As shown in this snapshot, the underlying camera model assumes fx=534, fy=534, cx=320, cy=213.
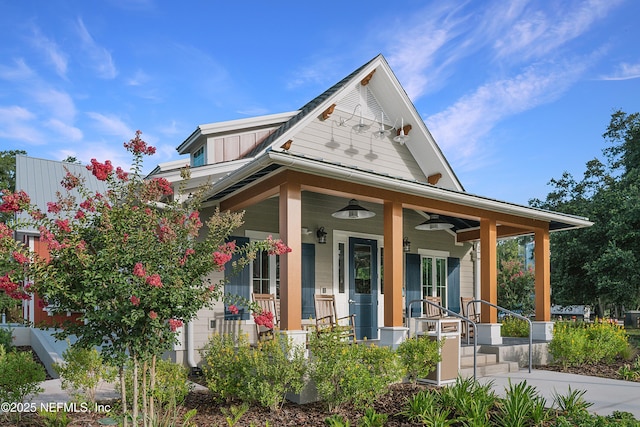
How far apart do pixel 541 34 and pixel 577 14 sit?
0.81 metres

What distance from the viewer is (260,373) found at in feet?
19.0

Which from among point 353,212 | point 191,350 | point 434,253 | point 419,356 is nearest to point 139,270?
point 419,356

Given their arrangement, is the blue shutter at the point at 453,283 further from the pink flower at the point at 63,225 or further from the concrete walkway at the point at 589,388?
the pink flower at the point at 63,225

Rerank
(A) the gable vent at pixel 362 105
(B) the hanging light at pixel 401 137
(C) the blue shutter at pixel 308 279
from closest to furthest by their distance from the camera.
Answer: (C) the blue shutter at pixel 308 279
(A) the gable vent at pixel 362 105
(B) the hanging light at pixel 401 137

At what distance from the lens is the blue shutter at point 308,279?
9336 mm

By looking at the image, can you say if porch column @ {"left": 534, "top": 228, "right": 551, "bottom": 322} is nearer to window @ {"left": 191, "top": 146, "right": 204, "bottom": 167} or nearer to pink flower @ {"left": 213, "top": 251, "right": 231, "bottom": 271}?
window @ {"left": 191, "top": 146, "right": 204, "bottom": 167}

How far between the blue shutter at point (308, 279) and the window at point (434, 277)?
3.11 metres

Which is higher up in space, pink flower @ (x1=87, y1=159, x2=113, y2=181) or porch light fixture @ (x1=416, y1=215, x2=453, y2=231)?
pink flower @ (x1=87, y1=159, x2=113, y2=181)

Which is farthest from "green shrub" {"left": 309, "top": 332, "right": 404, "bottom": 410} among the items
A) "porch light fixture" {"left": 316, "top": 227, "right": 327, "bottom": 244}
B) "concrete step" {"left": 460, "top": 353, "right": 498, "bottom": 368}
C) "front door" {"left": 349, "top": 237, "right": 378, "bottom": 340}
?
"front door" {"left": 349, "top": 237, "right": 378, "bottom": 340}

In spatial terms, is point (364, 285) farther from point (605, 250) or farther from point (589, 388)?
point (605, 250)

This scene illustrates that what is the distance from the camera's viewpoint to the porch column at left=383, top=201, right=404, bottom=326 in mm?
7812

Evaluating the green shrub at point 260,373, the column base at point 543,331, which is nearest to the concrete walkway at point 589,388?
the column base at point 543,331

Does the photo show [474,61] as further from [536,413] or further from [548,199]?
[548,199]

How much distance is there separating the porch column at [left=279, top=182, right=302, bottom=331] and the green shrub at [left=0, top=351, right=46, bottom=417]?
2.79 meters
